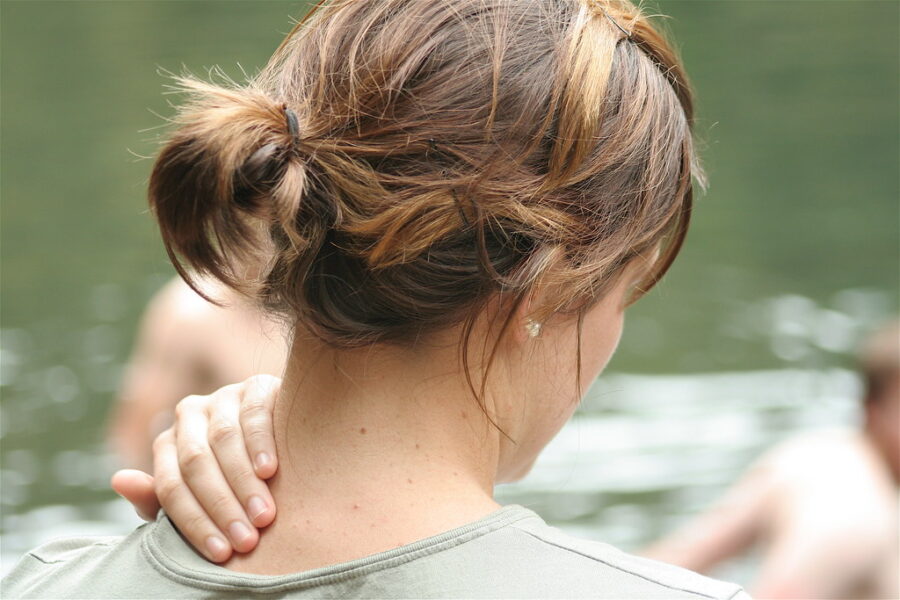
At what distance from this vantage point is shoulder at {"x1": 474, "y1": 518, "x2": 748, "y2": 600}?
1134mm

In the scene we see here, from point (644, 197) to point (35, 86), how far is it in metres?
10.2

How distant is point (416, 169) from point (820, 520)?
2.43 metres

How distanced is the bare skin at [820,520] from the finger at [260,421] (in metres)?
2.15

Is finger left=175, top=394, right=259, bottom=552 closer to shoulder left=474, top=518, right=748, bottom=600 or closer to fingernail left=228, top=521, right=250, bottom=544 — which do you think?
fingernail left=228, top=521, right=250, bottom=544

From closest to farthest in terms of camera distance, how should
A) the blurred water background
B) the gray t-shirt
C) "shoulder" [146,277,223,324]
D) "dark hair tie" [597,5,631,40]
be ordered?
the gray t-shirt, "dark hair tie" [597,5,631,40], "shoulder" [146,277,223,324], the blurred water background

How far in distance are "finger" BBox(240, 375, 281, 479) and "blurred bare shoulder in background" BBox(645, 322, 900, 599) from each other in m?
2.16

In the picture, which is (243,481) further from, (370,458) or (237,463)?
(370,458)

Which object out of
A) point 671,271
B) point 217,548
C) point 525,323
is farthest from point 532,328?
point 671,271

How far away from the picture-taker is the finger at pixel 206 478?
124 centimetres

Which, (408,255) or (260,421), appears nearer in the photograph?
(408,255)

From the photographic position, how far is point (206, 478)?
1.33m

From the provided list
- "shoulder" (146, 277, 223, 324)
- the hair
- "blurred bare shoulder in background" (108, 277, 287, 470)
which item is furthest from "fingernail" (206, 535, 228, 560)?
"shoulder" (146, 277, 223, 324)

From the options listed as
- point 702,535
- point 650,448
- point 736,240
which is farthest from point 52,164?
point 702,535

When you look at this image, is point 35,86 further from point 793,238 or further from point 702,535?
point 702,535
